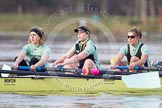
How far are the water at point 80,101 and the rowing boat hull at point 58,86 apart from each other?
53cm

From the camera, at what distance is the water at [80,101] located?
15.4m

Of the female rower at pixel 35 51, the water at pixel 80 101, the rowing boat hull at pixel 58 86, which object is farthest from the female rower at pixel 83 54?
the water at pixel 80 101

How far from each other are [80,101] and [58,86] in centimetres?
170

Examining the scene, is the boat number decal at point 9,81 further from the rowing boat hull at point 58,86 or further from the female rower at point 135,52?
the female rower at point 135,52

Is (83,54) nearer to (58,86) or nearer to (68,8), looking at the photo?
(58,86)

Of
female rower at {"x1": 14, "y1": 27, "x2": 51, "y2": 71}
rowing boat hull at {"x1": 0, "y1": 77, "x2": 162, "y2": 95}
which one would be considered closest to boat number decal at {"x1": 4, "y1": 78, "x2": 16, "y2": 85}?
rowing boat hull at {"x1": 0, "y1": 77, "x2": 162, "y2": 95}

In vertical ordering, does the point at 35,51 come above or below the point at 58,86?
above

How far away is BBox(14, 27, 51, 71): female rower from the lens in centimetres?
1848

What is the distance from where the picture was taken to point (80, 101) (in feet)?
53.1

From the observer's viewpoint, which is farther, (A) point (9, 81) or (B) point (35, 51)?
(B) point (35, 51)

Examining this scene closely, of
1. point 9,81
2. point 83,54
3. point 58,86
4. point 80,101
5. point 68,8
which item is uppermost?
point 68,8

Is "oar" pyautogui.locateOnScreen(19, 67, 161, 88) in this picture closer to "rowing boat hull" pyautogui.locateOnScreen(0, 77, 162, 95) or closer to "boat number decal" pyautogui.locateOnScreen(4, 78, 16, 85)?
"rowing boat hull" pyautogui.locateOnScreen(0, 77, 162, 95)

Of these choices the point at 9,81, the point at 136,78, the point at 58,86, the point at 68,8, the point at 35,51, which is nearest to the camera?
the point at 9,81

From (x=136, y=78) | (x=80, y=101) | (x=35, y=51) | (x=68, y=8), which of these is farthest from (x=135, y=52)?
(x=68, y=8)
